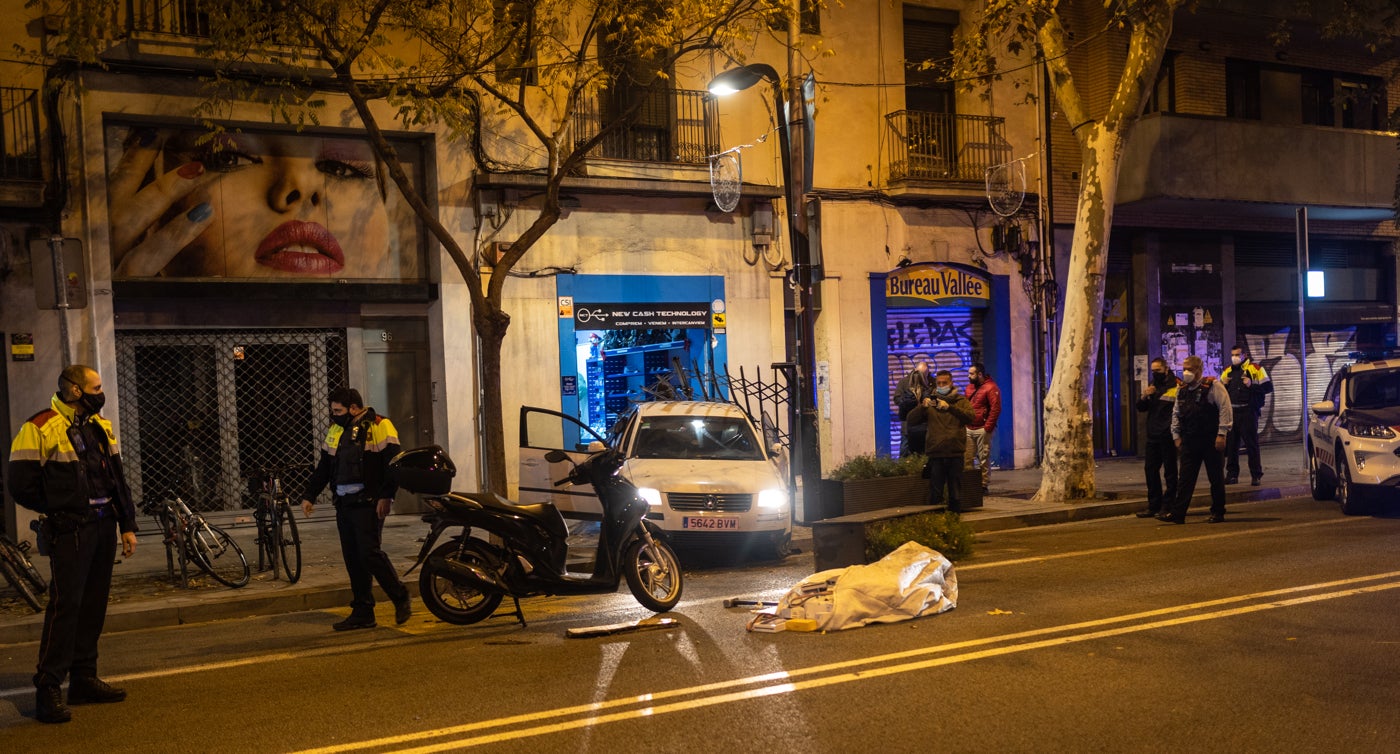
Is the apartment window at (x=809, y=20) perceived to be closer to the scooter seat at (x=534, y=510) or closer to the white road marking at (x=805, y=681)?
the scooter seat at (x=534, y=510)

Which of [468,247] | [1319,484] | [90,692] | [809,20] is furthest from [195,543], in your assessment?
Answer: [1319,484]

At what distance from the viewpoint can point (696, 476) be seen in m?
12.0

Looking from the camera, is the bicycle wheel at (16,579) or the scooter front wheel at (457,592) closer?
the scooter front wheel at (457,592)

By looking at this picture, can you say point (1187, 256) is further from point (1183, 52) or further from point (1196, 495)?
point (1196, 495)

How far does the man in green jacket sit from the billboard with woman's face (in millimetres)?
7441

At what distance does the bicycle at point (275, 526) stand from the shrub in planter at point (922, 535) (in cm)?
529

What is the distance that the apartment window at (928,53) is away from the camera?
2105cm

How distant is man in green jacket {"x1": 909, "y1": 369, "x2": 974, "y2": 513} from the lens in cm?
1459

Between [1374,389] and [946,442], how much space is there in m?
5.17

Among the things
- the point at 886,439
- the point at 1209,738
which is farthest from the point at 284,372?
the point at 1209,738

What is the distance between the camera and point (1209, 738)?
556cm

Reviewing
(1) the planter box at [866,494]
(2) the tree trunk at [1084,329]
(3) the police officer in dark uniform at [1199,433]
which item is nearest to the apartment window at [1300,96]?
(2) the tree trunk at [1084,329]

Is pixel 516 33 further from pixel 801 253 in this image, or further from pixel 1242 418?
pixel 1242 418

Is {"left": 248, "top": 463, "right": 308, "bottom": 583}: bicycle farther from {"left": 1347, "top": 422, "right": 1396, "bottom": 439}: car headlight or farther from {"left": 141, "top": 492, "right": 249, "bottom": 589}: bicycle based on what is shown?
{"left": 1347, "top": 422, "right": 1396, "bottom": 439}: car headlight
